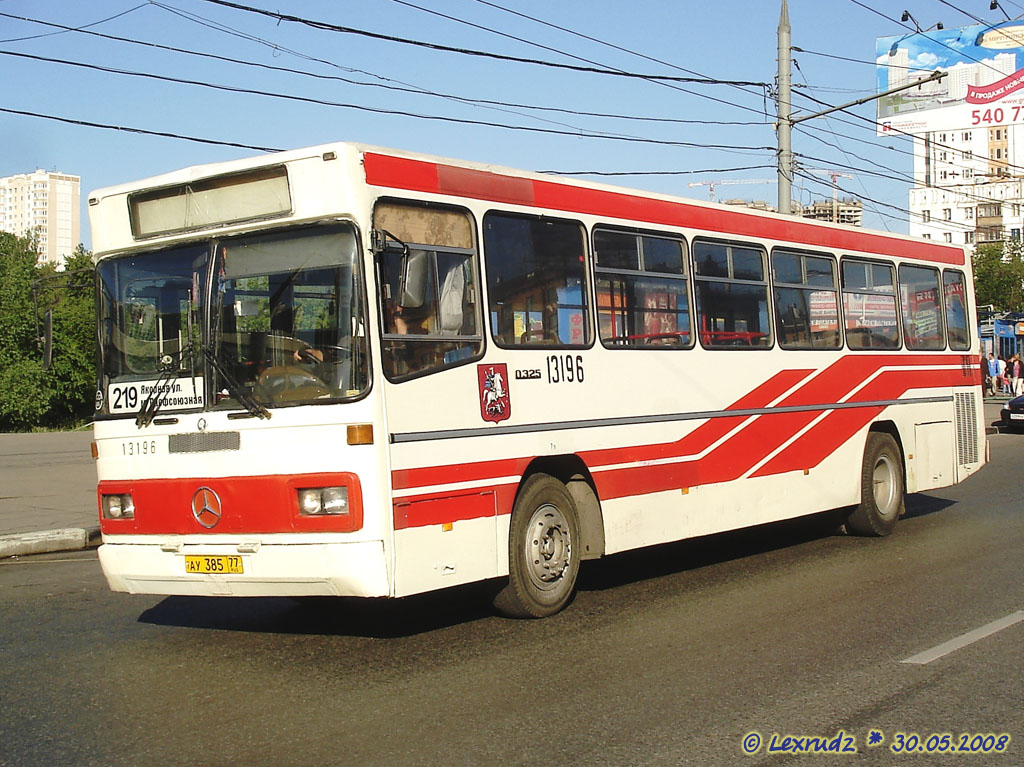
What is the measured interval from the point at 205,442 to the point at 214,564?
30.3 inches

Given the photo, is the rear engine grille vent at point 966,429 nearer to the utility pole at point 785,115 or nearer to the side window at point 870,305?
the side window at point 870,305

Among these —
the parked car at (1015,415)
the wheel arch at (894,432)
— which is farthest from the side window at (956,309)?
the parked car at (1015,415)

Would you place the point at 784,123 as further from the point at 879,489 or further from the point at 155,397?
the point at 155,397

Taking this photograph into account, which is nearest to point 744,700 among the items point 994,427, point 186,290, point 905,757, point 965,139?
point 905,757

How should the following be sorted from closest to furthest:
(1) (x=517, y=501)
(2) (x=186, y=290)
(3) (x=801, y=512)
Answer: (2) (x=186, y=290) → (1) (x=517, y=501) → (3) (x=801, y=512)

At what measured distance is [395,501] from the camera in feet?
24.3

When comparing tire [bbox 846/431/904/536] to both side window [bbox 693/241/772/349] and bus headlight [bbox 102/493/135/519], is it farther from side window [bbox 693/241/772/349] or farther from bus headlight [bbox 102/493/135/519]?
bus headlight [bbox 102/493/135/519]

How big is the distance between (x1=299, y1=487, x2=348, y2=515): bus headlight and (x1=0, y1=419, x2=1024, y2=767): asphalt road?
3.17ft

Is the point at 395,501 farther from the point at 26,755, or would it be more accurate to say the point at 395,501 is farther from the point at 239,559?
the point at 26,755

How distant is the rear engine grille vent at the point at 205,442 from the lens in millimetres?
7566

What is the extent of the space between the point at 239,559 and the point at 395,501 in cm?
106

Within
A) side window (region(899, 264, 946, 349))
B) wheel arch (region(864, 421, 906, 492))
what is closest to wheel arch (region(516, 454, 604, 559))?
wheel arch (region(864, 421, 906, 492))

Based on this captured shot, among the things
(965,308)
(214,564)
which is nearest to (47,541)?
(214,564)

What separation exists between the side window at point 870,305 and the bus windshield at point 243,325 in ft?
22.9
